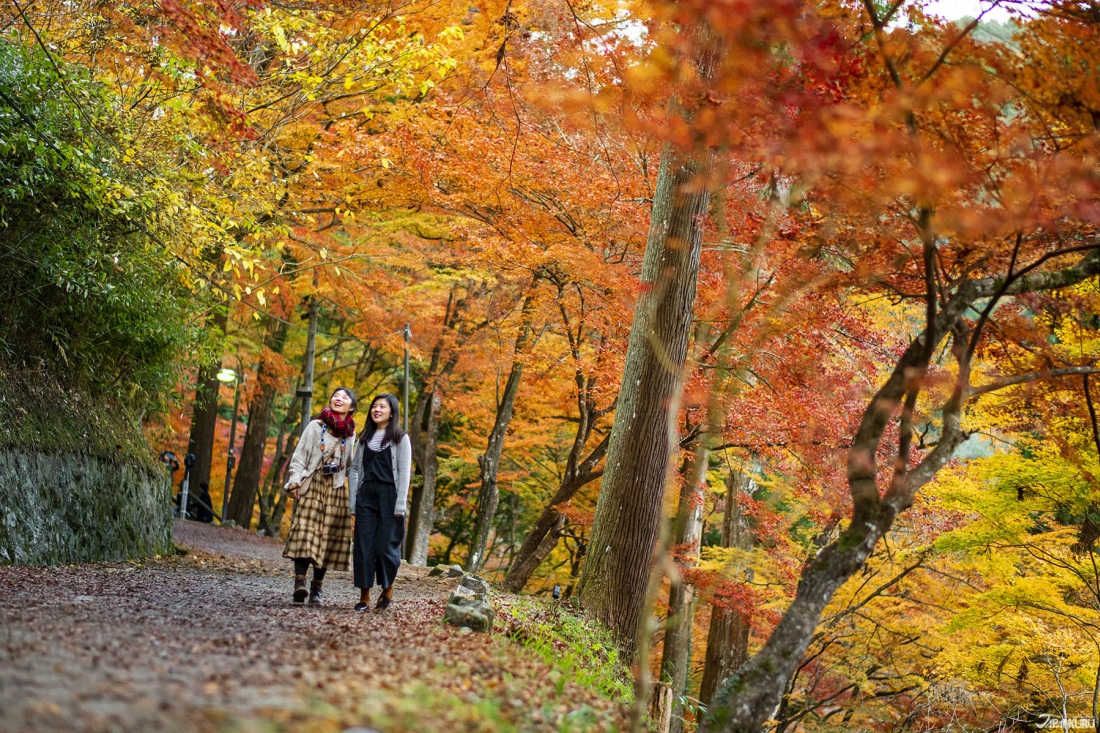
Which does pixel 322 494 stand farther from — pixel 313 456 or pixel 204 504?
pixel 204 504

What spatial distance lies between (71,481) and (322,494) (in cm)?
388

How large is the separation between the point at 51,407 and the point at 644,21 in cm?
824

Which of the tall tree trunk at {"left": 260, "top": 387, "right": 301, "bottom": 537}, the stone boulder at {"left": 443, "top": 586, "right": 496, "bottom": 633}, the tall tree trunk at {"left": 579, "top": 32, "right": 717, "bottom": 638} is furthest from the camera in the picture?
the tall tree trunk at {"left": 260, "top": 387, "right": 301, "bottom": 537}

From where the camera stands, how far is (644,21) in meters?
9.55

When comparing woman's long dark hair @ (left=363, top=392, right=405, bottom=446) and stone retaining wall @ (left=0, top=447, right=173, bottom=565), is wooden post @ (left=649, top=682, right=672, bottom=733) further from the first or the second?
stone retaining wall @ (left=0, top=447, right=173, bottom=565)

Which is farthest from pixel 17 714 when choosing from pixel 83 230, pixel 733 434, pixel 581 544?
pixel 581 544

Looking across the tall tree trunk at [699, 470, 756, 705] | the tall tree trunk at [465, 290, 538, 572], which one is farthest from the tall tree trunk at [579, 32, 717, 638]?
the tall tree trunk at [465, 290, 538, 572]

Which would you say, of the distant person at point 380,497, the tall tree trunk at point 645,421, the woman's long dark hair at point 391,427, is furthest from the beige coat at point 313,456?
the tall tree trunk at point 645,421

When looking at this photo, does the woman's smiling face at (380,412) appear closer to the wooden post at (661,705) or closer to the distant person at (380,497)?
the distant person at (380,497)

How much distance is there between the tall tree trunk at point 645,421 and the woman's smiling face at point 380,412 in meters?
2.08

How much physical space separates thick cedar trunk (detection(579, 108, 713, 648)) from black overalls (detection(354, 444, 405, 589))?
1.89m

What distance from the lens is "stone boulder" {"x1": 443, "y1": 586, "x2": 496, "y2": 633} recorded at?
530 cm

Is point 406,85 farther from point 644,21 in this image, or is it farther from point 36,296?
point 36,296

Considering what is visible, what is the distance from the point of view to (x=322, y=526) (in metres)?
6.29
